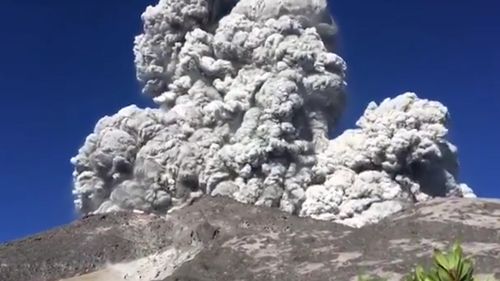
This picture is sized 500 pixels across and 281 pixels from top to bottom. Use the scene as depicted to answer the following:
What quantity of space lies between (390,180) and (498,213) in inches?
666

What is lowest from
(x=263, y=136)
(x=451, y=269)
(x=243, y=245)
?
(x=451, y=269)

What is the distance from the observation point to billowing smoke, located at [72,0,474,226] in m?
57.9

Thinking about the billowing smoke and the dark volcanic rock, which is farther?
the billowing smoke

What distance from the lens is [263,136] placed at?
59844mm

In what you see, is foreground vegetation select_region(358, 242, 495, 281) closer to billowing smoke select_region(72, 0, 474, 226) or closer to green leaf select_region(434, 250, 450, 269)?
green leaf select_region(434, 250, 450, 269)

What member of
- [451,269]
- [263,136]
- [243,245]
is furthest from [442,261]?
[263,136]

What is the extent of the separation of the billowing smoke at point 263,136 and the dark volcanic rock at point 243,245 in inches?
399

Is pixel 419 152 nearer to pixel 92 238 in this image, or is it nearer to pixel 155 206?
pixel 155 206

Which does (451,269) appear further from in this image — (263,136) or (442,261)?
(263,136)

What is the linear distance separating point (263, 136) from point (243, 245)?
2080 cm

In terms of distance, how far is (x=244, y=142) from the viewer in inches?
2362

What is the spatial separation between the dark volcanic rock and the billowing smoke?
33.2 feet

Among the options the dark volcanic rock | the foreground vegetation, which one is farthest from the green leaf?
the dark volcanic rock

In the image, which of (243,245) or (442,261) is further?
(243,245)
